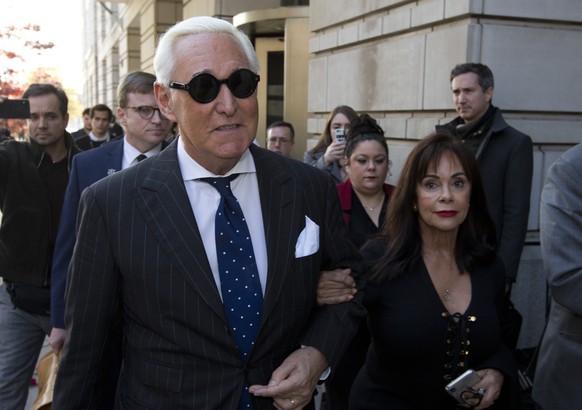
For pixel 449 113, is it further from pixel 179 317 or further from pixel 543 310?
pixel 179 317

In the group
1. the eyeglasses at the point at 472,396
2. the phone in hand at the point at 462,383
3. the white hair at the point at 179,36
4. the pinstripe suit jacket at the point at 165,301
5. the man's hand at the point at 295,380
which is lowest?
the eyeglasses at the point at 472,396

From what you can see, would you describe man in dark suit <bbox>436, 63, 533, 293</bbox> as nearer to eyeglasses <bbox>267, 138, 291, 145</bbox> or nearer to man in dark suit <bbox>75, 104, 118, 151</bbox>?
eyeglasses <bbox>267, 138, 291, 145</bbox>

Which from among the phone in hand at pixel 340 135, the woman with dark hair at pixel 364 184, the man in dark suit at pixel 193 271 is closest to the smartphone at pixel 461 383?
the man in dark suit at pixel 193 271

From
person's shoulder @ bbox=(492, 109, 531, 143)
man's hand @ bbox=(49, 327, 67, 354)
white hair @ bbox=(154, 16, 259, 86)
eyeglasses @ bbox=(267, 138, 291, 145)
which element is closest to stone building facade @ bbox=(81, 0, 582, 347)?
person's shoulder @ bbox=(492, 109, 531, 143)

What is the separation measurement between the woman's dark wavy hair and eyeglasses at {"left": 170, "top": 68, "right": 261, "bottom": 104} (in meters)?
1.21

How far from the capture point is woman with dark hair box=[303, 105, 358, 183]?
5.26 meters

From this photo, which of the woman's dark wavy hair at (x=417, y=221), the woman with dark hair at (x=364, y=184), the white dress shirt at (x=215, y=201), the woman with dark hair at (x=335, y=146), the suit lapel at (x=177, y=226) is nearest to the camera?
the suit lapel at (x=177, y=226)

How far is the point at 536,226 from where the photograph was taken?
571cm

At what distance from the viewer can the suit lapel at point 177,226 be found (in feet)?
6.38

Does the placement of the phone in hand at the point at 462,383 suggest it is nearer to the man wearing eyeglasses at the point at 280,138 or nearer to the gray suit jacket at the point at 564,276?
the gray suit jacket at the point at 564,276

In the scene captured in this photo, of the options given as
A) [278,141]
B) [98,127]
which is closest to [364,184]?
[278,141]

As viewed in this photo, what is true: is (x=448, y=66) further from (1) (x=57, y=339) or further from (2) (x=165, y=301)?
(2) (x=165, y=301)

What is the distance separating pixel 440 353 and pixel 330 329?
804mm

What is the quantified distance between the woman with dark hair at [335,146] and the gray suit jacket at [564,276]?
2515mm
